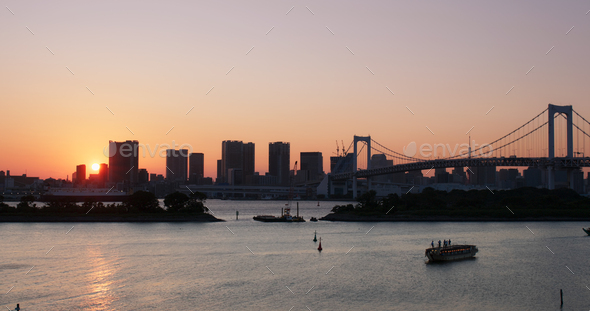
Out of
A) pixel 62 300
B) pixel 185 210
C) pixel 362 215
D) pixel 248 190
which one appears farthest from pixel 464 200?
A: pixel 248 190

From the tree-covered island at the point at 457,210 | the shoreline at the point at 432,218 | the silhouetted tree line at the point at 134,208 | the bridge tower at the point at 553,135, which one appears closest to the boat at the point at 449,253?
the shoreline at the point at 432,218

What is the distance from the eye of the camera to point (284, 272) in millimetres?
21781

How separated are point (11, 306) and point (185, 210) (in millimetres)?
32796

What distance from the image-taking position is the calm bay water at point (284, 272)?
17.2m

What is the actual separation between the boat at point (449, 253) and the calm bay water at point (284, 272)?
0.47 metres

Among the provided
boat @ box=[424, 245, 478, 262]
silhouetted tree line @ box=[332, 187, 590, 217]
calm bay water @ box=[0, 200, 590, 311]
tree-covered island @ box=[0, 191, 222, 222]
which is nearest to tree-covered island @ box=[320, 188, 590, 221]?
silhouetted tree line @ box=[332, 187, 590, 217]

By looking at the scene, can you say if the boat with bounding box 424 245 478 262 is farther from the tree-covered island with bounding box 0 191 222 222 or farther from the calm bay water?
the tree-covered island with bounding box 0 191 222 222

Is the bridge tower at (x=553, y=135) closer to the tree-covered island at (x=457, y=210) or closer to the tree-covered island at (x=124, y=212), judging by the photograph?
the tree-covered island at (x=457, y=210)

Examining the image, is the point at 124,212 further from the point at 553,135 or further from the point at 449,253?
the point at 553,135

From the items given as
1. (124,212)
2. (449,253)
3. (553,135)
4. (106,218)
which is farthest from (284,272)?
(553,135)

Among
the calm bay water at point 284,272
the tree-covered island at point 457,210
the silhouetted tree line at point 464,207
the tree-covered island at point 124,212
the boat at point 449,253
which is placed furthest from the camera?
the silhouetted tree line at point 464,207

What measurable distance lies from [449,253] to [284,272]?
834 centimetres

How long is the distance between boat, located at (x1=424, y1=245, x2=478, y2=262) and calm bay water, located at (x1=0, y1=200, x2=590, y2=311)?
0.47 metres

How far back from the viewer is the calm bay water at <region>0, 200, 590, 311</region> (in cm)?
1723
